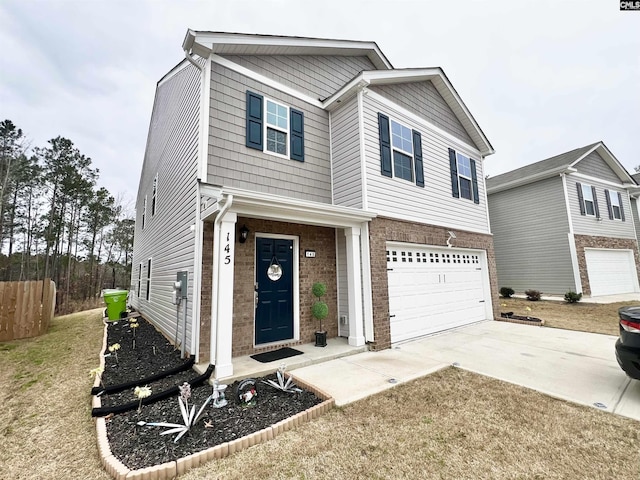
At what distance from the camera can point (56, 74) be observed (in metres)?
14.6

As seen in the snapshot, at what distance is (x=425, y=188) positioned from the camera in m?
7.55

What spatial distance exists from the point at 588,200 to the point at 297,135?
15.4 m

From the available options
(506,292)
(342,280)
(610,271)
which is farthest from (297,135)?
(610,271)

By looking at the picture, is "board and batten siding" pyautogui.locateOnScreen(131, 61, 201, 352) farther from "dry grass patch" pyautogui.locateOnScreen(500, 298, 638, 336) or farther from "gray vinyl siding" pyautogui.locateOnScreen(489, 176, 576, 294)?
"gray vinyl siding" pyautogui.locateOnScreen(489, 176, 576, 294)

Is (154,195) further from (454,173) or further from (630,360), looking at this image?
(630,360)

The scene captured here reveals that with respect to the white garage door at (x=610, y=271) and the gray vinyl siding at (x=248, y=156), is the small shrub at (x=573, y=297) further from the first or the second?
the gray vinyl siding at (x=248, y=156)

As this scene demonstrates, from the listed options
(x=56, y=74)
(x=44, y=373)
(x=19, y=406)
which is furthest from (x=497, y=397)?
(x=56, y=74)

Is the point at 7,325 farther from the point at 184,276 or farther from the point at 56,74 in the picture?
the point at 56,74

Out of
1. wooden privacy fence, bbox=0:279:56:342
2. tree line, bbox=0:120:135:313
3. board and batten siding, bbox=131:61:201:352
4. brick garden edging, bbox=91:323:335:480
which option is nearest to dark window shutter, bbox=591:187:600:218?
brick garden edging, bbox=91:323:335:480

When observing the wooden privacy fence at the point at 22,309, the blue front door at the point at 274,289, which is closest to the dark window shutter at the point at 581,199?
the blue front door at the point at 274,289

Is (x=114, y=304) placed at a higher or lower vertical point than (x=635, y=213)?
lower

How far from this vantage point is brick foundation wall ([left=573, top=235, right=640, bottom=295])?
1222cm

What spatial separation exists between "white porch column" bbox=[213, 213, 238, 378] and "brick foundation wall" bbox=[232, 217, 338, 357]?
0.87 m

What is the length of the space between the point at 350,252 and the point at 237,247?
2.30 metres
